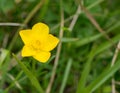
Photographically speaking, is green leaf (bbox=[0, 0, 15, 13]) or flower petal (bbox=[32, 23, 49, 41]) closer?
flower petal (bbox=[32, 23, 49, 41])

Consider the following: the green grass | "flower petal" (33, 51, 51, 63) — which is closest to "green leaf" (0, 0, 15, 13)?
the green grass

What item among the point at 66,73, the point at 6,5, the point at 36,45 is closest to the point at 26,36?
the point at 36,45

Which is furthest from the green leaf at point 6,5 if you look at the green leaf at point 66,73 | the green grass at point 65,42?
the green leaf at point 66,73

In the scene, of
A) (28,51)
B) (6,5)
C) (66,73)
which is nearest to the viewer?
(28,51)

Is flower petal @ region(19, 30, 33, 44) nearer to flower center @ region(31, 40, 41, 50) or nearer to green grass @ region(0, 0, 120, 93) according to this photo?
flower center @ region(31, 40, 41, 50)

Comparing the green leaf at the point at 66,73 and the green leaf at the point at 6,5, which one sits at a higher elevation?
the green leaf at the point at 6,5

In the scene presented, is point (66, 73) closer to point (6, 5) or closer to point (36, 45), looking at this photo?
point (36, 45)

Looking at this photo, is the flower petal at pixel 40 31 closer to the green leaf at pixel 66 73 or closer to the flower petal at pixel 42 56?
the flower petal at pixel 42 56
